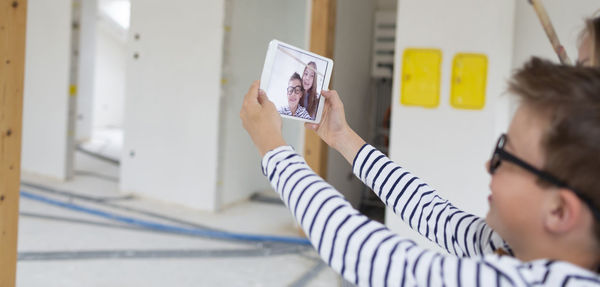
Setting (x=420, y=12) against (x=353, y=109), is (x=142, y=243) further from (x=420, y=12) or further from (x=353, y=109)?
(x=420, y=12)

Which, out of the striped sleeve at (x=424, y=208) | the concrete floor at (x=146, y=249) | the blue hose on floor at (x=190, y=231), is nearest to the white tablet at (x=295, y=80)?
the striped sleeve at (x=424, y=208)

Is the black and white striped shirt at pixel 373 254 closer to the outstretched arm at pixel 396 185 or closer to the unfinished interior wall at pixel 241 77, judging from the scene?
the outstretched arm at pixel 396 185

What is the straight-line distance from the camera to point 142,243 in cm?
302

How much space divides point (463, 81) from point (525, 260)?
2143mm

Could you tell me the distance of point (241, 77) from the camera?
13.9 feet

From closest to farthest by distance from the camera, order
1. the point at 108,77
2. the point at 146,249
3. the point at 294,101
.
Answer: the point at 294,101
the point at 146,249
the point at 108,77

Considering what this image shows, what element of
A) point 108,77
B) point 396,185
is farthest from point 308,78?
point 108,77

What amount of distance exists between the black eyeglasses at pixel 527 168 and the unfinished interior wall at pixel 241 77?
2886mm

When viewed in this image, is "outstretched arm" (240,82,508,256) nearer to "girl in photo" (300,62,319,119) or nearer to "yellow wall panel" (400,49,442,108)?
"girl in photo" (300,62,319,119)

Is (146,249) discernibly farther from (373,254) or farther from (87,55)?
(87,55)

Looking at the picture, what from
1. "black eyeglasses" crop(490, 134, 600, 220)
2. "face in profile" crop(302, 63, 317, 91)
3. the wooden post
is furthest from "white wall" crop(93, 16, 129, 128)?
"black eyeglasses" crop(490, 134, 600, 220)

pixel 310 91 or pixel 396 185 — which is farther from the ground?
pixel 310 91

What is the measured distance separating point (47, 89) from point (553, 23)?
4236 mm

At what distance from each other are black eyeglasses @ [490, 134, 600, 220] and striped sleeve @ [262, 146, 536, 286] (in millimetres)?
117
